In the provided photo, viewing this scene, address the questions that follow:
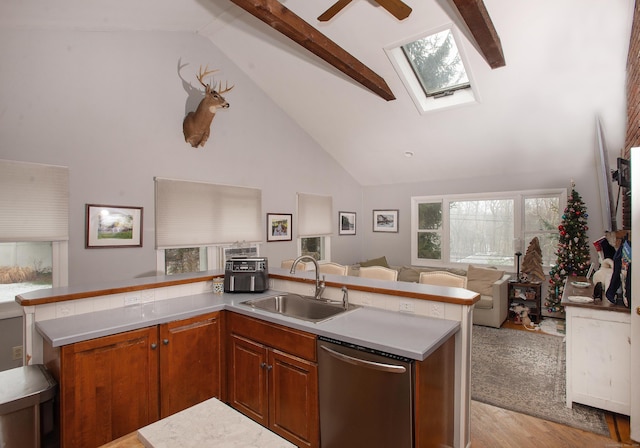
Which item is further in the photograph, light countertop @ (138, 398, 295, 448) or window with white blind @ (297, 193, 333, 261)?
window with white blind @ (297, 193, 333, 261)

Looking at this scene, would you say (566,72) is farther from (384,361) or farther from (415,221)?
(384,361)

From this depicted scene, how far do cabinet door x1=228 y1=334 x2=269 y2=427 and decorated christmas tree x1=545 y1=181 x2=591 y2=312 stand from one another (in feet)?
15.3

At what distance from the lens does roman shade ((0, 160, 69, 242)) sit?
3.03 meters

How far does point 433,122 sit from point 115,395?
16.0ft

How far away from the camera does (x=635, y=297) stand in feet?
7.84

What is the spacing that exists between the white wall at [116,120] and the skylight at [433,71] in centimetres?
225

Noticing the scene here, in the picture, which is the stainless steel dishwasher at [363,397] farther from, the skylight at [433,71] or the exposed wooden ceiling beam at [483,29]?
the skylight at [433,71]

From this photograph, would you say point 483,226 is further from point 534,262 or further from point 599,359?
point 599,359

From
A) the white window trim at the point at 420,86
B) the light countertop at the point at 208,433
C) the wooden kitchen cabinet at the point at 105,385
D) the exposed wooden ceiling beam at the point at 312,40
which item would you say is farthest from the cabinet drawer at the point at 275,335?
the white window trim at the point at 420,86

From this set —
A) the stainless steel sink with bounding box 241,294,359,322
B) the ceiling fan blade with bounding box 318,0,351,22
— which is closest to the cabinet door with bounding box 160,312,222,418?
the stainless steel sink with bounding box 241,294,359,322

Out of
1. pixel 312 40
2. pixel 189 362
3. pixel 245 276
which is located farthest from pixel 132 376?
pixel 312 40

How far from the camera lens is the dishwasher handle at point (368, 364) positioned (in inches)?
64.5

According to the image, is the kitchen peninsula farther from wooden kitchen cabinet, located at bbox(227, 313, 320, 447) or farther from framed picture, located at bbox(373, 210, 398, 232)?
framed picture, located at bbox(373, 210, 398, 232)

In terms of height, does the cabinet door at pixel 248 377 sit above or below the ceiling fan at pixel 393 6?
below
